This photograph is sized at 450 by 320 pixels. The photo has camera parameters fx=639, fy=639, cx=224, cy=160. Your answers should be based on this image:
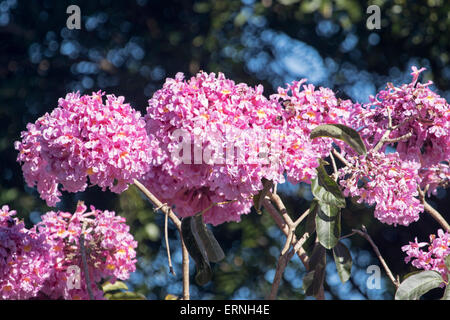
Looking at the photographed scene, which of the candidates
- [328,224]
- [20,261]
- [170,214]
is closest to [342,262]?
[328,224]

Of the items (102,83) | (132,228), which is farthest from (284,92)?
(102,83)

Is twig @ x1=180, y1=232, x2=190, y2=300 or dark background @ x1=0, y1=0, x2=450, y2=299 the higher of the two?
dark background @ x1=0, y1=0, x2=450, y2=299

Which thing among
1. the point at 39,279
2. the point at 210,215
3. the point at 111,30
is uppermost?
the point at 111,30

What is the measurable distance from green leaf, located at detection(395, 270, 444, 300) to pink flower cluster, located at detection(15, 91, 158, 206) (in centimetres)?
55

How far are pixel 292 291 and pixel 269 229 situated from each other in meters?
0.35

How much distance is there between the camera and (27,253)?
145 centimetres

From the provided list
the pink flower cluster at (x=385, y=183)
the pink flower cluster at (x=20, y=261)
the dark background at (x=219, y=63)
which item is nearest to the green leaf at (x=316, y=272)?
the pink flower cluster at (x=385, y=183)

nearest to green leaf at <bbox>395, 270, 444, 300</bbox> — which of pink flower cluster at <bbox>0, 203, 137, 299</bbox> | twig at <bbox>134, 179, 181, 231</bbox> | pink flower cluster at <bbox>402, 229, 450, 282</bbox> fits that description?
pink flower cluster at <bbox>402, 229, 450, 282</bbox>

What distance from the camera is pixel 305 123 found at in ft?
4.17

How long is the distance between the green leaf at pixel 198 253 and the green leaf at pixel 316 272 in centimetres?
24

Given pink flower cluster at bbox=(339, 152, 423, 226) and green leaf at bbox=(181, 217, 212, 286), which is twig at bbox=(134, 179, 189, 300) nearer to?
green leaf at bbox=(181, 217, 212, 286)

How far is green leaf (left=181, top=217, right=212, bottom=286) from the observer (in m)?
1.25

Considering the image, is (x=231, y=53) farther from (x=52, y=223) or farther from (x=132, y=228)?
(x=52, y=223)
